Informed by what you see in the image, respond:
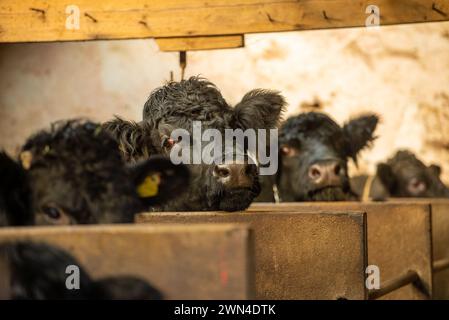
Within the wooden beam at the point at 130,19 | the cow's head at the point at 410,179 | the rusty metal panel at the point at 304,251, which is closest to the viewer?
the rusty metal panel at the point at 304,251

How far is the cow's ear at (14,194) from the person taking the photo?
2764mm

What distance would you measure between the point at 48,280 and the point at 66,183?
718 mm

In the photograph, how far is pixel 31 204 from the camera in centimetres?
279

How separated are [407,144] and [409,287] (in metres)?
5.75

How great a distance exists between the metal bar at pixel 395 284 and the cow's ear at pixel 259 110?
1335 millimetres

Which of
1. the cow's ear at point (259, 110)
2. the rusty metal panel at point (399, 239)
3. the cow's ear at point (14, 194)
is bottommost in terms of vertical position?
the rusty metal panel at point (399, 239)

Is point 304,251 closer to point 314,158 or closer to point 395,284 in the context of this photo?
point 395,284

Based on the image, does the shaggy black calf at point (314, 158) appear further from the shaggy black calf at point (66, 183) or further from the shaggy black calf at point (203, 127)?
the shaggy black calf at point (66, 183)

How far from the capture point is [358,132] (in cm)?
784

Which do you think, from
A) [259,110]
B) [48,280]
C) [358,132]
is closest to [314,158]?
[358,132]

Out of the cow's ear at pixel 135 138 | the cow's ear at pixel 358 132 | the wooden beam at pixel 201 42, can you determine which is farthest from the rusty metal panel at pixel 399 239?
the cow's ear at pixel 358 132

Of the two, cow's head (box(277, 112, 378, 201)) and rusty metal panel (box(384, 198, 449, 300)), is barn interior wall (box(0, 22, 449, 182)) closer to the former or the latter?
cow's head (box(277, 112, 378, 201))

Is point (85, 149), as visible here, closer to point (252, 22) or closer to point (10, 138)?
point (252, 22)
